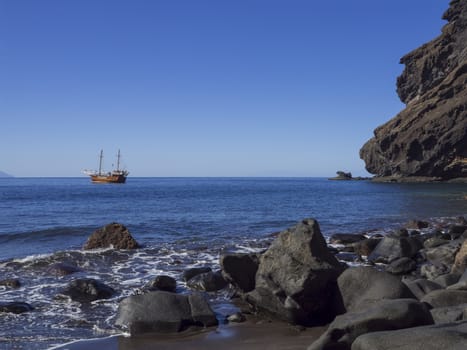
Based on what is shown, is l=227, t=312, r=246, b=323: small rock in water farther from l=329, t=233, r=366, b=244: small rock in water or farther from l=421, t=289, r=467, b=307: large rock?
l=329, t=233, r=366, b=244: small rock in water

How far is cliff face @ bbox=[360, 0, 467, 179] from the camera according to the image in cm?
8762

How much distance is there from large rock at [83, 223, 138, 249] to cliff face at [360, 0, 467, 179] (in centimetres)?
8188

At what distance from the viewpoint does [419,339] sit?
5.77 metres

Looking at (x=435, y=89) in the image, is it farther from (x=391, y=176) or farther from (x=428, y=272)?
(x=428, y=272)

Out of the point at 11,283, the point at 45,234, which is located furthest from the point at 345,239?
the point at 45,234

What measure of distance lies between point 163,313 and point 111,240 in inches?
412

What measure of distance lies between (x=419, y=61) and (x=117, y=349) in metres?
116

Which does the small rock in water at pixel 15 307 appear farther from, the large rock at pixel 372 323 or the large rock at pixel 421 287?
the large rock at pixel 421 287

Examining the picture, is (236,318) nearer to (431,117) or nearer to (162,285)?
(162,285)

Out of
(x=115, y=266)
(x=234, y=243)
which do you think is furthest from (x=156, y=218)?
(x=115, y=266)

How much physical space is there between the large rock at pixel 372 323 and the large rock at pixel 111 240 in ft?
42.7

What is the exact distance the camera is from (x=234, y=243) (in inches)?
810

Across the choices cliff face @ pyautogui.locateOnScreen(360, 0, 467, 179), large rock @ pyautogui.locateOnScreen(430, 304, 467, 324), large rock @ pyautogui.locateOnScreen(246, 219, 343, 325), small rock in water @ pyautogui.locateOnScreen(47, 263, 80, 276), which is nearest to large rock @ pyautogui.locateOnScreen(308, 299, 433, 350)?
large rock @ pyautogui.locateOnScreen(430, 304, 467, 324)

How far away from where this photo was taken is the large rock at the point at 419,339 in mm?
5578
